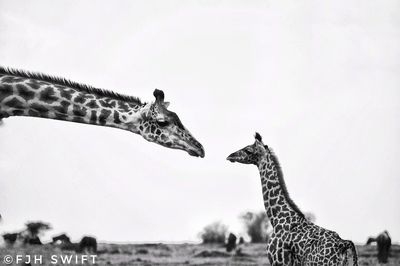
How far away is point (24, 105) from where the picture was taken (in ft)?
36.1

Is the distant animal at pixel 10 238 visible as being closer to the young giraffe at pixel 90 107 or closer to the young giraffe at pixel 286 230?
the young giraffe at pixel 286 230

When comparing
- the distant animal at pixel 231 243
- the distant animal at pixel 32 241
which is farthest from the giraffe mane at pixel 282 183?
the distant animal at pixel 231 243

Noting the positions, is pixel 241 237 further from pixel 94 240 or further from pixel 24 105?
pixel 24 105

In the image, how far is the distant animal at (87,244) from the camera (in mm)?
25625

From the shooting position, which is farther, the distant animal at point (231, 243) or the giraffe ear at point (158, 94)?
the distant animal at point (231, 243)

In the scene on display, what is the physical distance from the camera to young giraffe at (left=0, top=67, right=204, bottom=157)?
1050cm

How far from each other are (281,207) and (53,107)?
5.30 metres

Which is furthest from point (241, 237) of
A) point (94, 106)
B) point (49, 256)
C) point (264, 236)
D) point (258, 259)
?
point (94, 106)

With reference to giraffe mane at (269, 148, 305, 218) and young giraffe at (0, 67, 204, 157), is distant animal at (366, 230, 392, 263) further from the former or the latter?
young giraffe at (0, 67, 204, 157)

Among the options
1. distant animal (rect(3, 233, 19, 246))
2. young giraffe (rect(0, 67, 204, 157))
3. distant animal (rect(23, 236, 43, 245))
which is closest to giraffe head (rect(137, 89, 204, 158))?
young giraffe (rect(0, 67, 204, 157))

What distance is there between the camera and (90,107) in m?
11.0

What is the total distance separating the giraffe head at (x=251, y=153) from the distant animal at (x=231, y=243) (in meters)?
12.8

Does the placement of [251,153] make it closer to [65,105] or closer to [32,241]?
[65,105]

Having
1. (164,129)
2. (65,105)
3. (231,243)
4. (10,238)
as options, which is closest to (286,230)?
Answer: (164,129)
